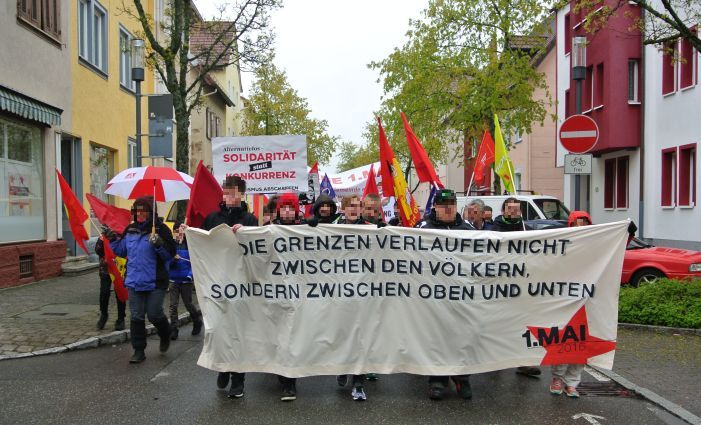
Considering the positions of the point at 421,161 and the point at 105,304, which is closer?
the point at 421,161

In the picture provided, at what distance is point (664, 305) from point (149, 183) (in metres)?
7.59

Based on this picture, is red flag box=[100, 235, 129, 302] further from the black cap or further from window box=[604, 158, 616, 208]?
window box=[604, 158, 616, 208]

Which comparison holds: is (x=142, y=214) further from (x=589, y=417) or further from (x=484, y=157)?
(x=484, y=157)

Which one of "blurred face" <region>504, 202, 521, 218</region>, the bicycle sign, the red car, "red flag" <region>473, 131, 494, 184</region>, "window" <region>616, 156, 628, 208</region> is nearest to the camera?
"blurred face" <region>504, 202, 521, 218</region>

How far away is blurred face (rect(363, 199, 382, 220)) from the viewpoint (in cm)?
689

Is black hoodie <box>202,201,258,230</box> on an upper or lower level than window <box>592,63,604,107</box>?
lower

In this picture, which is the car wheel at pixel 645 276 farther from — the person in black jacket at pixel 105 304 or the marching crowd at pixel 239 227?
the person in black jacket at pixel 105 304

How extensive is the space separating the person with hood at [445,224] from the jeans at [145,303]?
9.64 ft

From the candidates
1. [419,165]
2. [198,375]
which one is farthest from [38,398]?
[419,165]

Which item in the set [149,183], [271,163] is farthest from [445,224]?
[149,183]

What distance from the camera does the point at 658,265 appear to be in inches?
463

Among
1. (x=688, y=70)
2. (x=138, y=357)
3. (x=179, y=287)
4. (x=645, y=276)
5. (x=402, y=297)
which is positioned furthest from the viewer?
(x=688, y=70)

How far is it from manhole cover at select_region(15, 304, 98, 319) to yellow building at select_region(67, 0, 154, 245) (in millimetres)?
6376

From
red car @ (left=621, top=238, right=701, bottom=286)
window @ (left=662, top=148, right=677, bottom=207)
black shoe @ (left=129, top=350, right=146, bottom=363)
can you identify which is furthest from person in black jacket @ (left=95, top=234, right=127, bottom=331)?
window @ (left=662, top=148, right=677, bottom=207)
